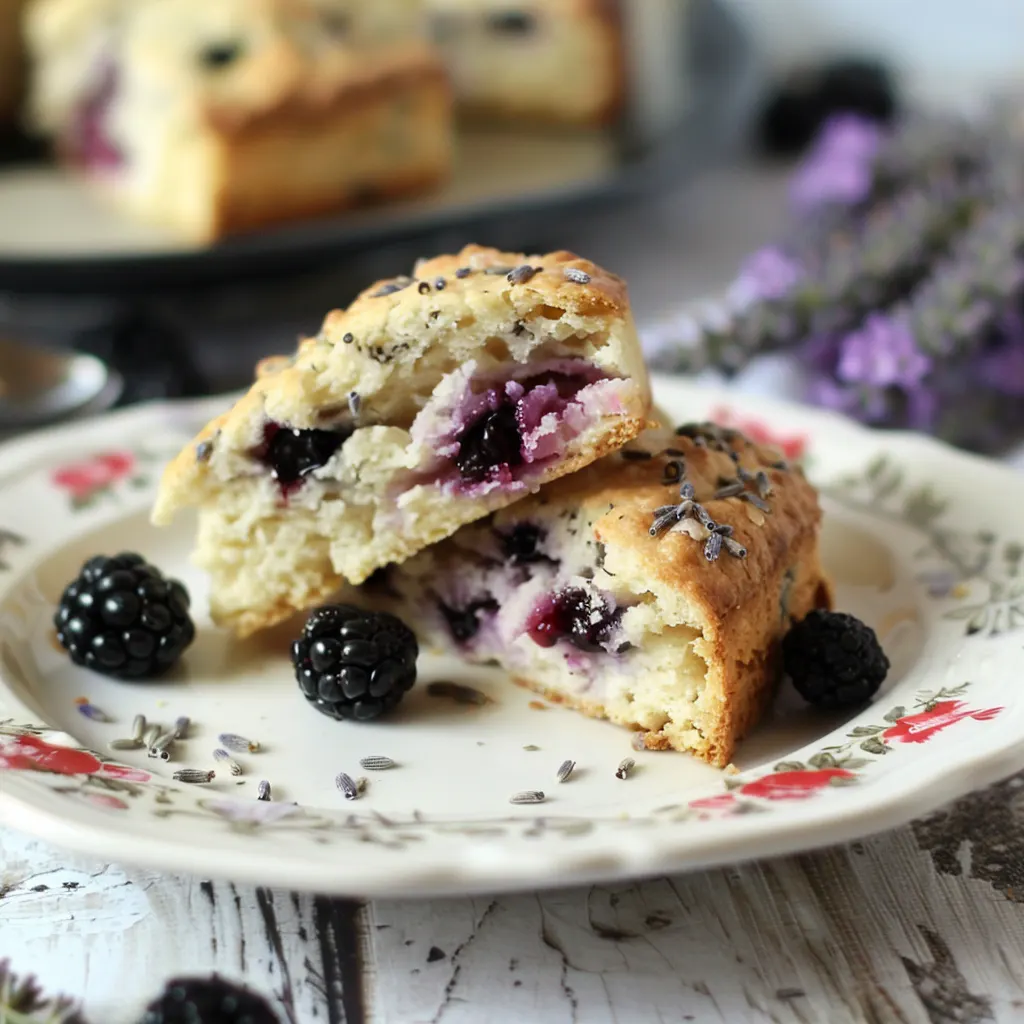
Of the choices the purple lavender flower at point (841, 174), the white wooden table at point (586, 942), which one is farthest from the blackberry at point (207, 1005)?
the purple lavender flower at point (841, 174)

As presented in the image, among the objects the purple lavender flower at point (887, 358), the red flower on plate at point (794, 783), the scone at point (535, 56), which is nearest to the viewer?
the red flower on plate at point (794, 783)

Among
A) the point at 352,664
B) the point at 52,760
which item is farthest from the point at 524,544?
the point at 52,760

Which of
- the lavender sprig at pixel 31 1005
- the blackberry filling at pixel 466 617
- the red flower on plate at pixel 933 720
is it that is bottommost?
the lavender sprig at pixel 31 1005

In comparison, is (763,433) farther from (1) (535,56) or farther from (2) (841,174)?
(1) (535,56)

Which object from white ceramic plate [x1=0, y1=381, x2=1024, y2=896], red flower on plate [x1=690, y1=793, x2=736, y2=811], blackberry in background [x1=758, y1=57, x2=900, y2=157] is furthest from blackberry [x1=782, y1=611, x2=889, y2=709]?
blackberry in background [x1=758, y1=57, x2=900, y2=157]

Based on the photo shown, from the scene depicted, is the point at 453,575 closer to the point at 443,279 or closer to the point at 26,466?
the point at 443,279

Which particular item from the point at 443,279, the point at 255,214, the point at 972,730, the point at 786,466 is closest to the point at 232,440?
the point at 443,279

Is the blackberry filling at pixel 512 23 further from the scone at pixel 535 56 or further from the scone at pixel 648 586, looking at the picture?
the scone at pixel 648 586
